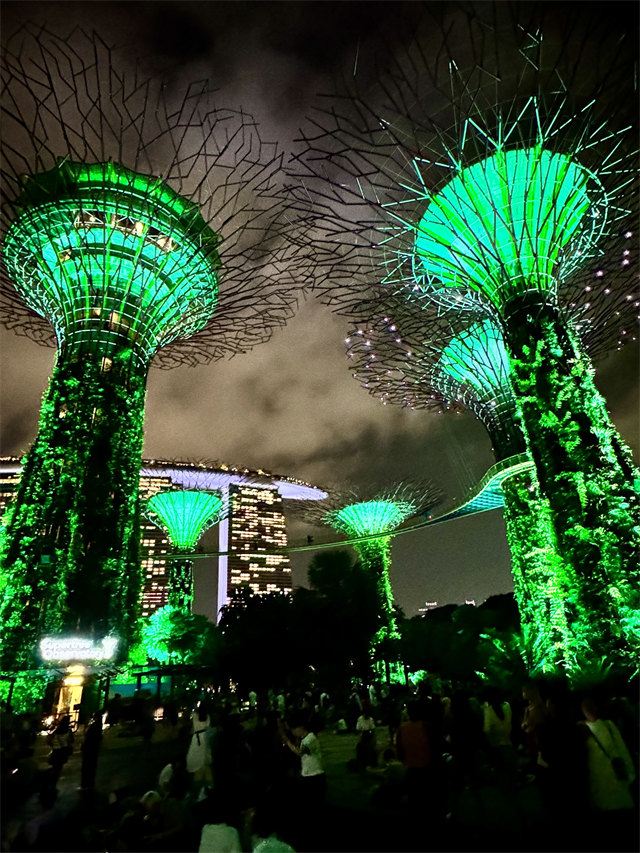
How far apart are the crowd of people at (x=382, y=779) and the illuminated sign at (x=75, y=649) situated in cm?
1021

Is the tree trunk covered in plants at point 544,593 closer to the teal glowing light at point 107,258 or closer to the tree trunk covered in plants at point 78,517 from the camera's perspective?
the tree trunk covered in plants at point 78,517

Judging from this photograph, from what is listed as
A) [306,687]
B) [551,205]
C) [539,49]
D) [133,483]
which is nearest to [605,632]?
[551,205]

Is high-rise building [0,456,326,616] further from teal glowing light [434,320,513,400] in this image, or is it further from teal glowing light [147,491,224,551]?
teal glowing light [434,320,513,400]

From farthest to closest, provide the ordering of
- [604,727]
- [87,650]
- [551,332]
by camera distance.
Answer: [87,650]
[551,332]
[604,727]

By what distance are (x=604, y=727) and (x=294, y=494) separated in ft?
346

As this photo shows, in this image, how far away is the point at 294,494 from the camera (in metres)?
109

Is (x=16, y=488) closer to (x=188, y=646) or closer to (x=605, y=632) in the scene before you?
(x=188, y=646)

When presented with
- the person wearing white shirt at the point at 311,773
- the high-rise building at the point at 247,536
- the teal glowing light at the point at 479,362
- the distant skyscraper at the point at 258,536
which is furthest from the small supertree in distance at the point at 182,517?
the distant skyscraper at the point at 258,536

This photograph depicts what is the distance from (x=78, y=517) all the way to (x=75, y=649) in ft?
15.1

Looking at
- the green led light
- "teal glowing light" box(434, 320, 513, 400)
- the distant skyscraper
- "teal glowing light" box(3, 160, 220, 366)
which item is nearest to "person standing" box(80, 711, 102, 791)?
the green led light

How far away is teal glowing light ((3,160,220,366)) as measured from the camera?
2112 cm

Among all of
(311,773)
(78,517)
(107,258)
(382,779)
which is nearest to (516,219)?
(382,779)

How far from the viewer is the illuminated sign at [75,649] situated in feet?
57.4

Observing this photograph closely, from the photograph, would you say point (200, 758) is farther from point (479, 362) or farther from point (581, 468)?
point (479, 362)
